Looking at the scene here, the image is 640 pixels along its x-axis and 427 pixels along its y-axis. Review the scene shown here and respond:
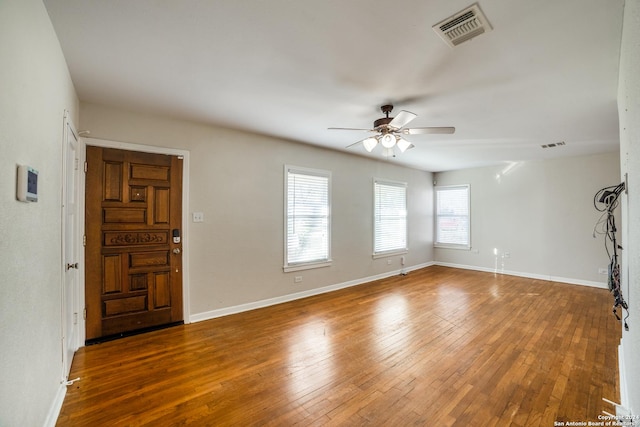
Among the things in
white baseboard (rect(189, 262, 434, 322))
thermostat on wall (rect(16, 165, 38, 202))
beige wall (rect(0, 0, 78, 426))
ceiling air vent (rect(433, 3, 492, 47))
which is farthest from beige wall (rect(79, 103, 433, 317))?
ceiling air vent (rect(433, 3, 492, 47))

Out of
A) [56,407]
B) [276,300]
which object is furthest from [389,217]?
[56,407]

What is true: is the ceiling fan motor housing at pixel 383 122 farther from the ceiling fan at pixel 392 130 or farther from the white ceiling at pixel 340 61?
the white ceiling at pixel 340 61

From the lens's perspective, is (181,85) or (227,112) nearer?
(181,85)

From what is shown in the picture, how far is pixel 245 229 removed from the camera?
3.99 m

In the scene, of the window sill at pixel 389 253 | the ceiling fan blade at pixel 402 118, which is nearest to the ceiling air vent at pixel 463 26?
the ceiling fan blade at pixel 402 118

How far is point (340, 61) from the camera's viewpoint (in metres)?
2.17

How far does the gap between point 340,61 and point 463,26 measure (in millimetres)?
884

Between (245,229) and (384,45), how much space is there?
2.97 meters

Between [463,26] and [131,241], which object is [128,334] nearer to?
[131,241]

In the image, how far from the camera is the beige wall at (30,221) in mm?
1143

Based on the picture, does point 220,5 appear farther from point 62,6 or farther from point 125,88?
point 125,88

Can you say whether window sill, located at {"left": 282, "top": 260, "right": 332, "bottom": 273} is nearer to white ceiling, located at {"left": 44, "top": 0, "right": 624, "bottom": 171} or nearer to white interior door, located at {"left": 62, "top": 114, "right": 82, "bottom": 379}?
white ceiling, located at {"left": 44, "top": 0, "right": 624, "bottom": 171}

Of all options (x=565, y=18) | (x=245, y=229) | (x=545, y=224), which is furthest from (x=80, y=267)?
(x=545, y=224)

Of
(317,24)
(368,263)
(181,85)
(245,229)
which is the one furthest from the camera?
(368,263)
